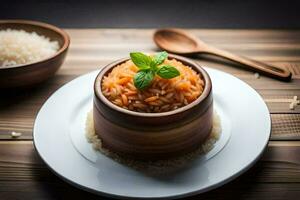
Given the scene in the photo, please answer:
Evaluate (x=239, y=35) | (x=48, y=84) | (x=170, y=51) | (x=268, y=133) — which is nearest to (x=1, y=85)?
(x=48, y=84)

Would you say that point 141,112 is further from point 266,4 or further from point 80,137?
point 266,4

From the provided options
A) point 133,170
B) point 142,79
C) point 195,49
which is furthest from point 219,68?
point 133,170

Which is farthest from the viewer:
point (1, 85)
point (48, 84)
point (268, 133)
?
point (48, 84)

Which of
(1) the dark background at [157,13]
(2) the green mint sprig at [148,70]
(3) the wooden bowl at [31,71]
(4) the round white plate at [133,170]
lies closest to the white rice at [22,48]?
(3) the wooden bowl at [31,71]

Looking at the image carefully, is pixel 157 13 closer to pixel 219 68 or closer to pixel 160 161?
pixel 219 68

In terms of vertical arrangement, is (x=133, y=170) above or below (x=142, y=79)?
below

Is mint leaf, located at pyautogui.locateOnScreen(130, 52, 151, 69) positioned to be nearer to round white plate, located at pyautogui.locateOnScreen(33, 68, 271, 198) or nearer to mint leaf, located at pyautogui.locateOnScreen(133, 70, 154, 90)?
mint leaf, located at pyautogui.locateOnScreen(133, 70, 154, 90)

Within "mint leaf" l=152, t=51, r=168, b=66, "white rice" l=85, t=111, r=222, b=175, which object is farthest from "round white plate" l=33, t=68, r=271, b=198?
"mint leaf" l=152, t=51, r=168, b=66
